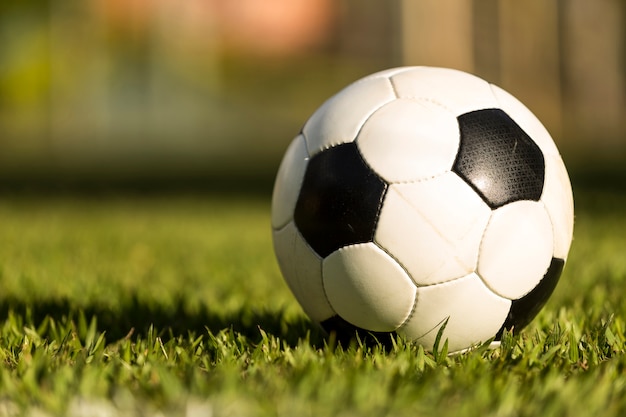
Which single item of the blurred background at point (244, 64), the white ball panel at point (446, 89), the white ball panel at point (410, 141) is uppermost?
the white ball panel at point (446, 89)

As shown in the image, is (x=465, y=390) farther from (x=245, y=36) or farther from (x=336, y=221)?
(x=245, y=36)

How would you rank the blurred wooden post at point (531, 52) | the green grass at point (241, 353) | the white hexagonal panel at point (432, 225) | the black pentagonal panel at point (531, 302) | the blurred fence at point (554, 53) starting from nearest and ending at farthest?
1. the green grass at point (241, 353)
2. the white hexagonal panel at point (432, 225)
3. the black pentagonal panel at point (531, 302)
4. the blurred fence at point (554, 53)
5. the blurred wooden post at point (531, 52)

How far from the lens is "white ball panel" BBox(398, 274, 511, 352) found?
8.52 ft

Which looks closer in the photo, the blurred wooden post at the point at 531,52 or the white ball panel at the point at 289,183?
the white ball panel at the point at 289,183

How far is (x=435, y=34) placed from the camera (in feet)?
70.1

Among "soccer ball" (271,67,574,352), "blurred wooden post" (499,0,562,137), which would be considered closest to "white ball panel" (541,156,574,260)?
"soccer ball" (271,67,574,352)

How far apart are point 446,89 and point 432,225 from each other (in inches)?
20.1

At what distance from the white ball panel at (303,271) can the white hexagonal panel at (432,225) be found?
26cm

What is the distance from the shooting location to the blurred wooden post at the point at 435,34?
21.0 m

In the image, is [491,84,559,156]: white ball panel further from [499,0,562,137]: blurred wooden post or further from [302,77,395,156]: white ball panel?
[499,0,562,137]: blurred wooden post

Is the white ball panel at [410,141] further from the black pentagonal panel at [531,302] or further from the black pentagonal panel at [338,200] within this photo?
the black pentagonal panel at [531,302]

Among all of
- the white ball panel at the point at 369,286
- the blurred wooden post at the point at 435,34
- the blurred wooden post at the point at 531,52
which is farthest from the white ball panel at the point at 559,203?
the blurred wooden post at the point at 531,52

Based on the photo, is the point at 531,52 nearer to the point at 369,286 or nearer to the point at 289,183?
the point at 289,183

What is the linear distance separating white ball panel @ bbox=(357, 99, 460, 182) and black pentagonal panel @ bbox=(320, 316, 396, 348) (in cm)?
50
